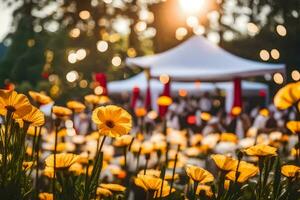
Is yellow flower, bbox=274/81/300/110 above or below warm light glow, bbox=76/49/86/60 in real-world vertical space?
above

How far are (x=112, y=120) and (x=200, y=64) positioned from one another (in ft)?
25.3

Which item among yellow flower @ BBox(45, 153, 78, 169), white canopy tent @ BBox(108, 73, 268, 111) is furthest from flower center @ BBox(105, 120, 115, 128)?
white canopy tent @ BBox(108, 73, 268, 111)

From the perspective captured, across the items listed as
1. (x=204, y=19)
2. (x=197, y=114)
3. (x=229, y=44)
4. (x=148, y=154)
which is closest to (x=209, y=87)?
(x=204, y=19)

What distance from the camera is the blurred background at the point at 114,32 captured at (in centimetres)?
2403

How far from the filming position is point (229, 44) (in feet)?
103

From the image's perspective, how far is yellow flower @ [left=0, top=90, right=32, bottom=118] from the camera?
5.98 ft

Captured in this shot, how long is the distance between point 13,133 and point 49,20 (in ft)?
90.2

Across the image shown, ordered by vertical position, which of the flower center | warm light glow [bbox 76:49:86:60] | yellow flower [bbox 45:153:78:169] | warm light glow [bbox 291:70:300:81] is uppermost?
the flower center

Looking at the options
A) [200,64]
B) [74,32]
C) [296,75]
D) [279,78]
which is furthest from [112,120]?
[74,32]

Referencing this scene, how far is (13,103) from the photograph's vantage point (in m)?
1.83

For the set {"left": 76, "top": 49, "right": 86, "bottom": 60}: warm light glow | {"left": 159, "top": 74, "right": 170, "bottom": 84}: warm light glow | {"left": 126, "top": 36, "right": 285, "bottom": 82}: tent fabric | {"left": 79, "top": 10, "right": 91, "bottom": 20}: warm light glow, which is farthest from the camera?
{"left": 76, "top": 49, "right": 86, "bottom": 60}: warm light glow

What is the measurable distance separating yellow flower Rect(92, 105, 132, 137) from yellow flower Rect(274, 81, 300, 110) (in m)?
0.54

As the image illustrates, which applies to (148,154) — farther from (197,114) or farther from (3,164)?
(197,114)

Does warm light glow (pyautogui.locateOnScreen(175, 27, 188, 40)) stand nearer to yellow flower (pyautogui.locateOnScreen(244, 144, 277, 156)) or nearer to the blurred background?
the blurred background
